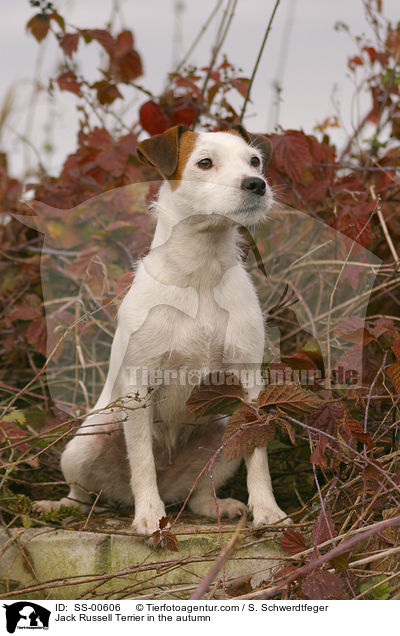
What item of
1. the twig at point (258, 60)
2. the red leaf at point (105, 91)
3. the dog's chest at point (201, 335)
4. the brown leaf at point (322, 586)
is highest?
the red leaf at point (105, 91)

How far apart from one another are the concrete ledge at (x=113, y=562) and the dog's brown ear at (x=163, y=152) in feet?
5.04

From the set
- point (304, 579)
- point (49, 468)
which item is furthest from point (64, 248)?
point (304, 579)

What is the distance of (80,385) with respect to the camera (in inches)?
146

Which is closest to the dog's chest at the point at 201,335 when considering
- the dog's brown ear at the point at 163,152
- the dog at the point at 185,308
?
the dog at the point at 185,308

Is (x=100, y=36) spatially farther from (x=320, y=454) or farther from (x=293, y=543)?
(x=293, y=543)

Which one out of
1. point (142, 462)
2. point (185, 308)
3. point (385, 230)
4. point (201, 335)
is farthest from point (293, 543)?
point (385, 230)

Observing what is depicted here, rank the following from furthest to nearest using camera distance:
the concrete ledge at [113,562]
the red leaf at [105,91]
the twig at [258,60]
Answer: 1. the red leaf at [105,91]
2. the twig at [258,60]
3. the concrete ledge at [113,562]

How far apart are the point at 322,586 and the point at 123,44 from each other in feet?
11.4

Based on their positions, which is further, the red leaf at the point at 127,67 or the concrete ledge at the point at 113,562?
the red leaf at the point at 127,67

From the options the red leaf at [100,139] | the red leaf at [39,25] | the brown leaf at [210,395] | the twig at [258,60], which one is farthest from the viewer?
the red leaf at [100,139]

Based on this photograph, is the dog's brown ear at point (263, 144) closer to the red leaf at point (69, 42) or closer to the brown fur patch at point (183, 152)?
the brown fur patch at point (183, 152)

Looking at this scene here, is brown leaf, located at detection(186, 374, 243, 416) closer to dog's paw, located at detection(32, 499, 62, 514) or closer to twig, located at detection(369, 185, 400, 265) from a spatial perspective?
dog's paw, located at detection(32, 499, 62, 514)

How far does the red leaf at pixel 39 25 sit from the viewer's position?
3.82 meters
